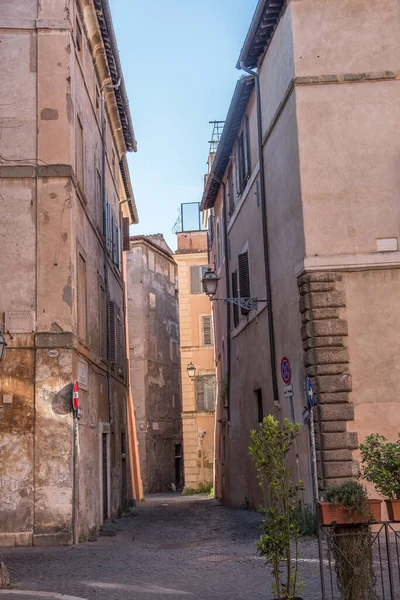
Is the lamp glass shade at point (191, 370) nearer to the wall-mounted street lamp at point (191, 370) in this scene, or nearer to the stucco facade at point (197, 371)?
the wall-mounted street lamp at point (191, 370)

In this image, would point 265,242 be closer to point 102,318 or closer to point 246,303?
point 246,303

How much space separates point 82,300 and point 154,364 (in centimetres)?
2783

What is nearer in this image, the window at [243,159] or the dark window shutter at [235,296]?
the window at [243,159]

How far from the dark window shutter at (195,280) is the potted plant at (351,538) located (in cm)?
3175

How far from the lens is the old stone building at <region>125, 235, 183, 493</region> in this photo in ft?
135

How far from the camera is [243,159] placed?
19.6 meters

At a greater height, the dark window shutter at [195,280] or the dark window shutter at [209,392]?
the dark window shutter at [195,280]

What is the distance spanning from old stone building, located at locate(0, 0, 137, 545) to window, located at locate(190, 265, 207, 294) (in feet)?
66.6

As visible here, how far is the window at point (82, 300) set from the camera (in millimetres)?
15250

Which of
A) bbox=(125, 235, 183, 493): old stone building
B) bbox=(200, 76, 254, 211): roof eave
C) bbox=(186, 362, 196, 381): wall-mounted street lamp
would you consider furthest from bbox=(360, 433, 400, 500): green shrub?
bbox=(125, 235, 183, 493): old stone building

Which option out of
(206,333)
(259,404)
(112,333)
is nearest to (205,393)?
(206,333)

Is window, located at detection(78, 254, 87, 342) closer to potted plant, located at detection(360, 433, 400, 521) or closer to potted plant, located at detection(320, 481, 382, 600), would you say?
potted plant, located at detection(360, 433, 400, 521)

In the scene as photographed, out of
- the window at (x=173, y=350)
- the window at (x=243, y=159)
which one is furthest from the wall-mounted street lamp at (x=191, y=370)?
the window at (x=243, y=159)

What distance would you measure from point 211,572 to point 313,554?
58.3 inches
